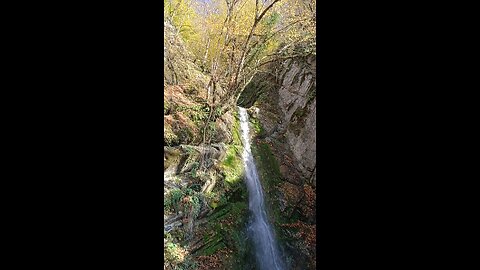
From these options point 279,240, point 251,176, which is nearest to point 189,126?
point 251,176

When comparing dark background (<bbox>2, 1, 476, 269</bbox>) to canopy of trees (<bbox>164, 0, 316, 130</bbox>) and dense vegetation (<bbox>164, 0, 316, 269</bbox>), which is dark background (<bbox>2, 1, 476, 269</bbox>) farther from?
canopy of trees (<bbox>164, 0, 316, 130</bbox>)

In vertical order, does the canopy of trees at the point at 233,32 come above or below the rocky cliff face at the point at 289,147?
above

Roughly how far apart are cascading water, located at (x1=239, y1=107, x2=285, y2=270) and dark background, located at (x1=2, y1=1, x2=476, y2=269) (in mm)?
6257

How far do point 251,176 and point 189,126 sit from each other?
2.15m

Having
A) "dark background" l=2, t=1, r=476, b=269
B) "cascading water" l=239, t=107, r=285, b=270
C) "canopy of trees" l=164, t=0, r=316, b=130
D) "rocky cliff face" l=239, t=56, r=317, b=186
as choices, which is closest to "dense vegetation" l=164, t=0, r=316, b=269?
"canopy of trees" l=164, t=0, r=316, b=130

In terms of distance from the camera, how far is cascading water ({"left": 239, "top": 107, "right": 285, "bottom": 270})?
7.51 metres

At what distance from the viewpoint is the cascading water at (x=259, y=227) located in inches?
296

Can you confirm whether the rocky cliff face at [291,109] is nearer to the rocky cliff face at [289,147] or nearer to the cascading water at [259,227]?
the rocky cliff face at [289,147]

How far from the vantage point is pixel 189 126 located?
7664mm
